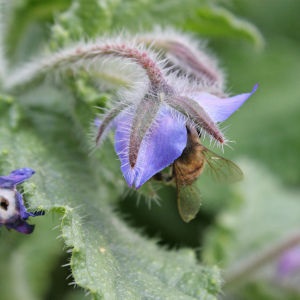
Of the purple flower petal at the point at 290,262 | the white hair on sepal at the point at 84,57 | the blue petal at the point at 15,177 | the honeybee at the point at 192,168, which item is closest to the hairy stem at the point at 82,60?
the white hair on sepal at the point at 84,57

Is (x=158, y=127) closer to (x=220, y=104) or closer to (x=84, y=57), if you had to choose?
(x=220, y=104)

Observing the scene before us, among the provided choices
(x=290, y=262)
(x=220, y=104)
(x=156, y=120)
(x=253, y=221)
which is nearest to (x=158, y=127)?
(x=156, y=120)

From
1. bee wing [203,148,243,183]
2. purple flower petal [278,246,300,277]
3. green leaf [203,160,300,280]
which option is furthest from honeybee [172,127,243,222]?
green leaf [203,160,300,280]

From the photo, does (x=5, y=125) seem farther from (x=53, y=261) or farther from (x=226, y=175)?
(x=53, y=261)

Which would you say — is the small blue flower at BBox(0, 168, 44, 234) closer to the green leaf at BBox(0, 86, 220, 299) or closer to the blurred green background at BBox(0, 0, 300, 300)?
the green leaf at BBox(0, 86, 220, 299)

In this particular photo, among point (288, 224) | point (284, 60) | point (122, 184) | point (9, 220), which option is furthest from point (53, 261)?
point (284, 60)

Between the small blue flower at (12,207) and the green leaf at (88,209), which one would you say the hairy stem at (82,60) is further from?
the small blue flower at (12,207)

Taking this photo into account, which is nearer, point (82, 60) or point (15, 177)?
point (15, 177)
